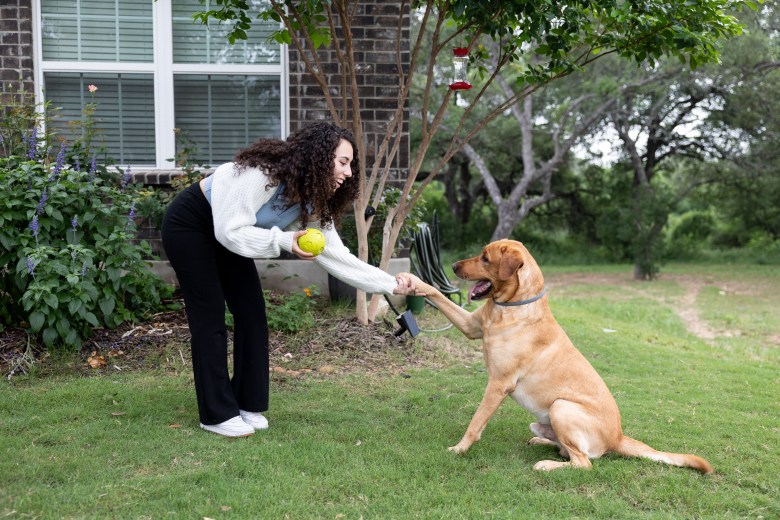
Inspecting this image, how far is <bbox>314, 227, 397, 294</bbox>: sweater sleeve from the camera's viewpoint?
12.9 ft

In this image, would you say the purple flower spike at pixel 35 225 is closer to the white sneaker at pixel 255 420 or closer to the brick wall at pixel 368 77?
the white sneaker at pixel 255 420

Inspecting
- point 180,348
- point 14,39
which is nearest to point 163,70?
point 14,39

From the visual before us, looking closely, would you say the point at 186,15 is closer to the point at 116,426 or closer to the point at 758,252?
the point at 116,426

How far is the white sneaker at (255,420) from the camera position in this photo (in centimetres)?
409

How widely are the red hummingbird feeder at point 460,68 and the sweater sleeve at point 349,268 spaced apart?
2.66 meters

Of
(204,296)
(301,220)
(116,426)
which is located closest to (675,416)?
(301,220)

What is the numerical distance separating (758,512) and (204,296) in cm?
291

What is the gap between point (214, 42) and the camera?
7.63 meters

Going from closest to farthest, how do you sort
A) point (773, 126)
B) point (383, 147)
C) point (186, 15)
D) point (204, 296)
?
1. point (204, 296)
2. point (383, 147)
3. point (186, 15)
4. point (773, 126)

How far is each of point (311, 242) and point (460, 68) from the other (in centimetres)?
326

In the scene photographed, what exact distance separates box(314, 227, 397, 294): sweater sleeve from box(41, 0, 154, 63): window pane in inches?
187

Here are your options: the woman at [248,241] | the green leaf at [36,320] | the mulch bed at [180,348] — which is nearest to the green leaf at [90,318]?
the green leaf at [36,320]

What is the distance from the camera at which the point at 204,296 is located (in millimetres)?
3797

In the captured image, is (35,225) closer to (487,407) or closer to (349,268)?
(349,268)
